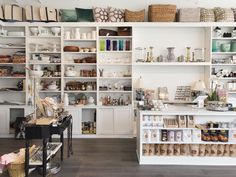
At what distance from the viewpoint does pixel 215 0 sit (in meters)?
7.11

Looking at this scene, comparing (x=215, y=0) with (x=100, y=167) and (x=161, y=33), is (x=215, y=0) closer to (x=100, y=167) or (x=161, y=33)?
(x=161, y=33)

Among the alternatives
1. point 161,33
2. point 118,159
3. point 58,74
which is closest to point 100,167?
point 118,159

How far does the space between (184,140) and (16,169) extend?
102 inches

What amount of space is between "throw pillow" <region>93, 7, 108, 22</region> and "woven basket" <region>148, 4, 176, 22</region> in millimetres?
1043

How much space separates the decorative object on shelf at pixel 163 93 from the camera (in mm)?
6984

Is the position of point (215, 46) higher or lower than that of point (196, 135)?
higher

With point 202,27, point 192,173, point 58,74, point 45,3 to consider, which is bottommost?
point 192,173

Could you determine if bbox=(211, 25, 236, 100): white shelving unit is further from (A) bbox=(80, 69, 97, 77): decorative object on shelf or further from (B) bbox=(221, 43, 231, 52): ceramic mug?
(A) bbox=(80, 69, 97, 77): decorative object on shelf

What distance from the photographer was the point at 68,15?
6902mm

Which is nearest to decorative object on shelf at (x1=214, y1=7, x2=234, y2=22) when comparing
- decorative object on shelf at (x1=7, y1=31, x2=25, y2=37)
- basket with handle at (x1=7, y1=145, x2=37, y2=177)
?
decorative object on shelf at (x1=7, y1=31, x2=25, y2=37)

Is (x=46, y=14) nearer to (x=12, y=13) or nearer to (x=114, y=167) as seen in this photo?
(x=12, y=13)

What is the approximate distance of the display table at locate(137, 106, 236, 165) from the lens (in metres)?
4.85

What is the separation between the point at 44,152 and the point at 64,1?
422cm

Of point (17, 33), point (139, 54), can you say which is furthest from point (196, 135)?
point (17, 33)
